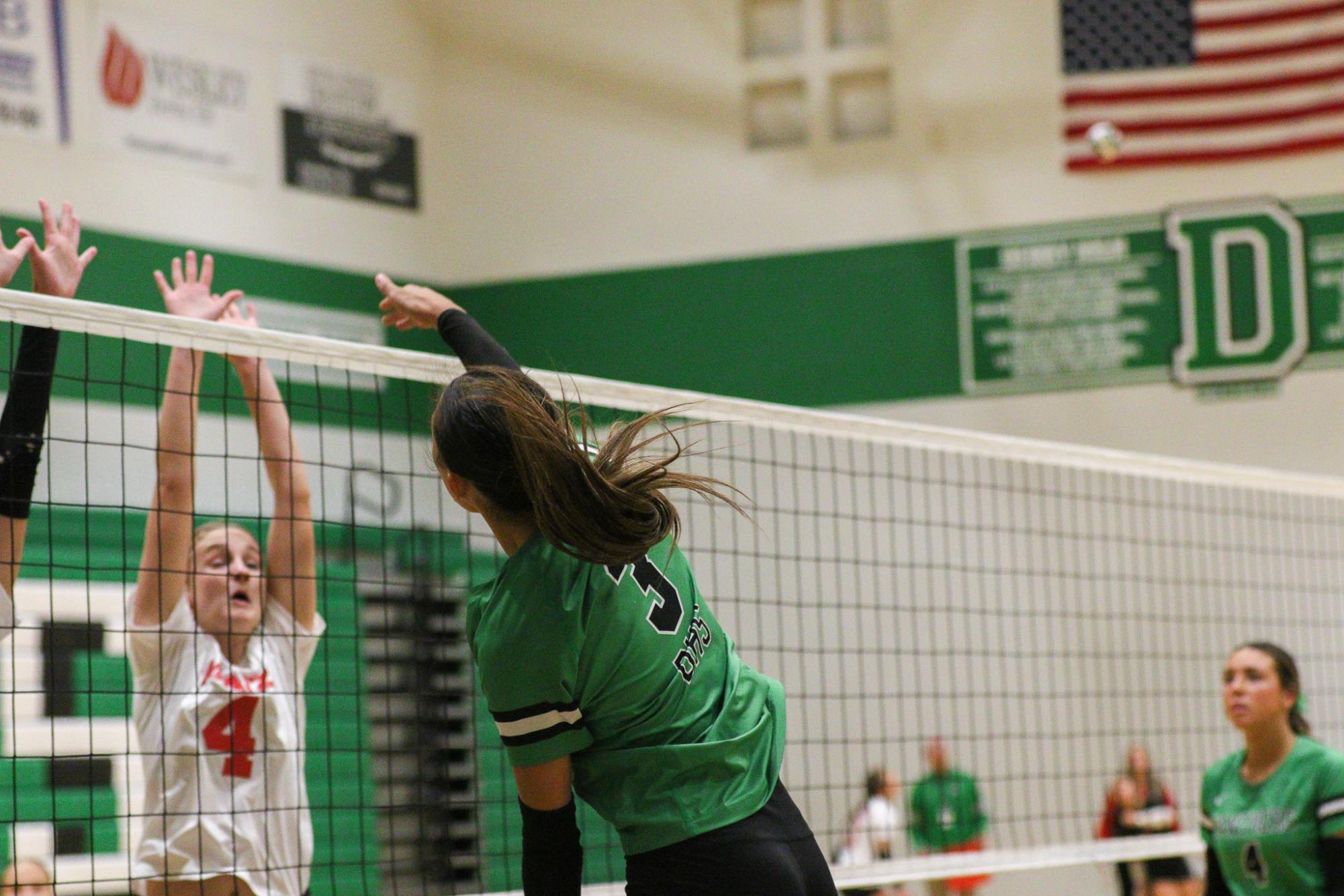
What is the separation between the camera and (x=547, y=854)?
8.93 ft

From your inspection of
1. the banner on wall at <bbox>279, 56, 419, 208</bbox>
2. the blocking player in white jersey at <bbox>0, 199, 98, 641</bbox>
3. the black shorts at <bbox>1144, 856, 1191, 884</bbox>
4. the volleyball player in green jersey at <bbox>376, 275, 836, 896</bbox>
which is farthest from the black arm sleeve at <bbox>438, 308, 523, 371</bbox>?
the banner on wall at <bbox>279, 56, 419, 208</bbox>

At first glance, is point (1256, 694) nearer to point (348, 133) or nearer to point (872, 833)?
point (872, 833)

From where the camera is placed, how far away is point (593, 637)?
2723mm

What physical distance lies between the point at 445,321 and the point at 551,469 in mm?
886

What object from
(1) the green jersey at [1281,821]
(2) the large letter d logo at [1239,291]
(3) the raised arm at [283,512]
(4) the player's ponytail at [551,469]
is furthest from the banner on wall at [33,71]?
(4) the player's ponytail at [551,469]

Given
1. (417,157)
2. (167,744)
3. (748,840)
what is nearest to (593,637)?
(748,840)

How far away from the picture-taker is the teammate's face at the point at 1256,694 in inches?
227

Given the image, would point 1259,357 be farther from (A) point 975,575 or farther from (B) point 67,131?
(B) point 67,131

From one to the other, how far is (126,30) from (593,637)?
10.6 metres

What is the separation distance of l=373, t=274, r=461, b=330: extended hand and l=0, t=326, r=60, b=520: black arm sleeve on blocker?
0.80 meters

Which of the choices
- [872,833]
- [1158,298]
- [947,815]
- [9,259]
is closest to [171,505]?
[9,259]

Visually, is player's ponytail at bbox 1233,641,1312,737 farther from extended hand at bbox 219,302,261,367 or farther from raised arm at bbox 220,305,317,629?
extended hand at bbox 219,302,261,367

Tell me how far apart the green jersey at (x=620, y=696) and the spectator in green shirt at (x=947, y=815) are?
8.31 m

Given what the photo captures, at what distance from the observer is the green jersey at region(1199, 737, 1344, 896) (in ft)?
18.0
